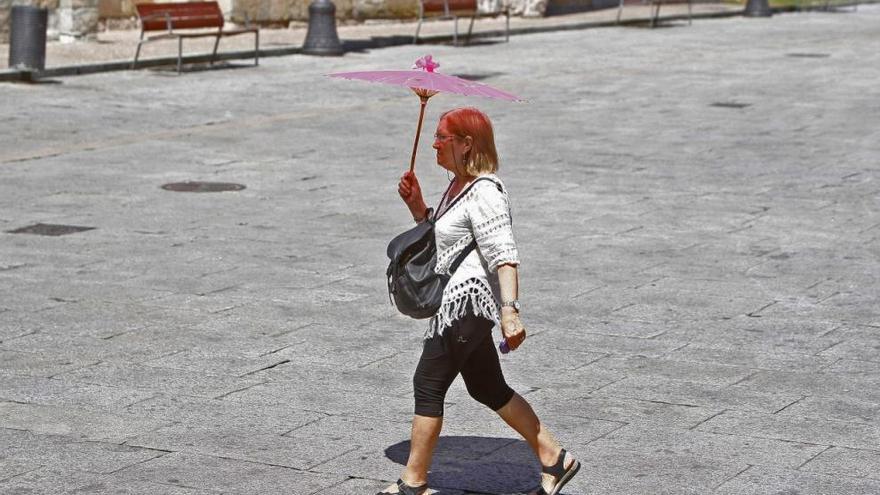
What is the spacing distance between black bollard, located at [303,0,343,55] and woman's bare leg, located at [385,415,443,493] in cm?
2051

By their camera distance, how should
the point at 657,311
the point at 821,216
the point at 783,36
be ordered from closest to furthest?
the point at 657,311 → the point at 821,216 → the point at 783,36

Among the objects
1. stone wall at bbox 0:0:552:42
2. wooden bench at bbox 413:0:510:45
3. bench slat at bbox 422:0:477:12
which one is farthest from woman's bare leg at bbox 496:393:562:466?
bench slat at bbox 422:0:477:12

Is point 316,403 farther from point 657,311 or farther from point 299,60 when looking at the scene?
point 299,60

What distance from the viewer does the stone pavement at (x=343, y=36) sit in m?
24.4

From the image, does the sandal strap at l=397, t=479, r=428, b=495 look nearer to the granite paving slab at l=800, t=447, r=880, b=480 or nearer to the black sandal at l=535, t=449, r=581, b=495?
the black sandal at l=535, t=449, r=581, b=495

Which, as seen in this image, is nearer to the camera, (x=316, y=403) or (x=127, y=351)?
(x=316, y=403)

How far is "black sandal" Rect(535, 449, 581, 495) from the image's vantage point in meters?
6.31

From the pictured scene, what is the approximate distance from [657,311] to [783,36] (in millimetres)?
23064

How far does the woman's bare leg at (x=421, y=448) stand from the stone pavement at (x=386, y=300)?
327 mm

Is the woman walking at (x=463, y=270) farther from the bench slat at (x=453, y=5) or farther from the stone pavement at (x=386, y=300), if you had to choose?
the bench slat at (x=453, y=5)

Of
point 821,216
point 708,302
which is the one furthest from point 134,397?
point 821,216

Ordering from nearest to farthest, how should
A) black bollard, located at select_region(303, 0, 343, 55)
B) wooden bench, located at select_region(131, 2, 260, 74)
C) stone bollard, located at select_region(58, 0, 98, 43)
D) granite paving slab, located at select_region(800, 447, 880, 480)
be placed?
granite paving slab, located at select_region(800, 447, 880, 480), wooden bench, located at select_region(131, 2, 260, 74), stone bollard, located at select_region(58, 0, 98, 43), black bollard, located at select_region(303, 0, 343, 55)

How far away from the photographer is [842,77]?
24.2 m

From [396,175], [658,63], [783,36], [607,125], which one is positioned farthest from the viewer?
[783,36]
